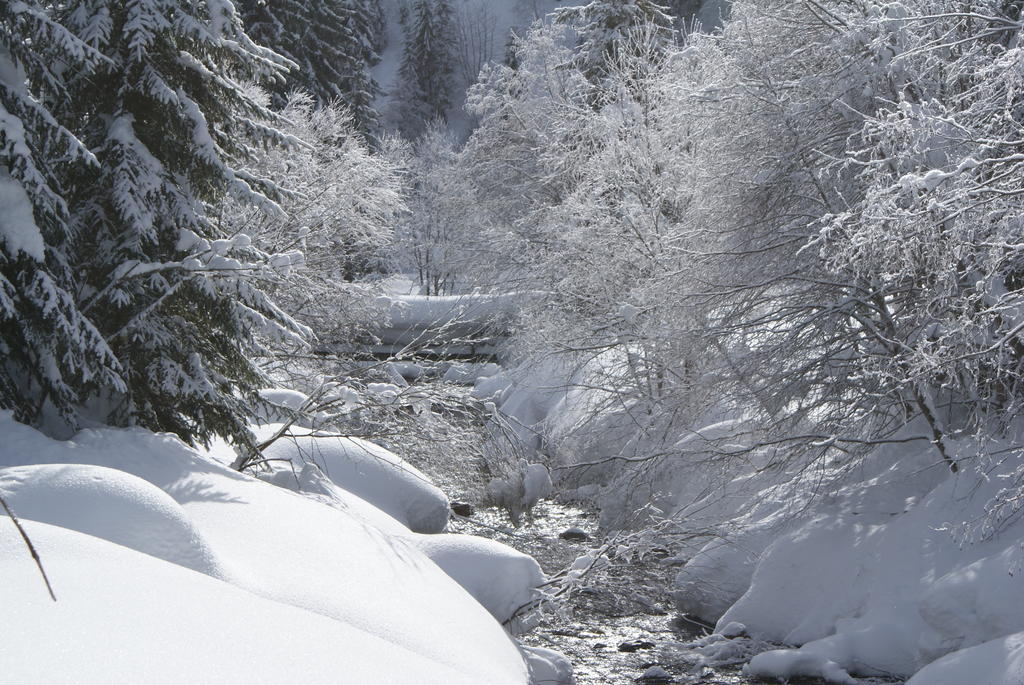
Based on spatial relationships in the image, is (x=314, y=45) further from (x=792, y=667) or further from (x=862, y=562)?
(x=792, y=667)

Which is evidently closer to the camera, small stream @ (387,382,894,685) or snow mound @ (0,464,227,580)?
snow mound @ (0,464,227,580)

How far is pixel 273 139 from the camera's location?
9680 millimetres

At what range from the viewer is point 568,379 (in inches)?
632

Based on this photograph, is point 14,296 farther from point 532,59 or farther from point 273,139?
point 532,59

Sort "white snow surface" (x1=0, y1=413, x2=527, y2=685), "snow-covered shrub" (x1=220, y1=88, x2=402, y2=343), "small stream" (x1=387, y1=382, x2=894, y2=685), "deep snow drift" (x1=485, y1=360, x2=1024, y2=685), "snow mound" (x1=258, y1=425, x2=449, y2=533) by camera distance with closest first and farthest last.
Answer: "white snow surface" (x1=0, y1=413, x2=527, y2=685) < "deep snow drift" (x1=485, y1=360, x2=1024, y2=685) < "small stream" (x1=387, y1=382, x2=894, y2=685) < "snow mound" (x1=258, y1=425, x2=449, y2=533) < "snow-covered shrub" (x1=220, y1=88, x2=402, y2=343)

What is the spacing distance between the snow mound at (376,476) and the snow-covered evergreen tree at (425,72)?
51534 mm

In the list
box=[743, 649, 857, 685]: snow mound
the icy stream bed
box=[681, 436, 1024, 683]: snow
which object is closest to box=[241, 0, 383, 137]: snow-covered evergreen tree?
the icy stream bed

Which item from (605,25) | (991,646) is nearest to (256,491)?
(991,646)

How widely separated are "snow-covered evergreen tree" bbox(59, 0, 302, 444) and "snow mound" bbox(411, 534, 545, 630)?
212 cm

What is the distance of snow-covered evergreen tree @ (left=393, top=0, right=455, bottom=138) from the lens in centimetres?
6175

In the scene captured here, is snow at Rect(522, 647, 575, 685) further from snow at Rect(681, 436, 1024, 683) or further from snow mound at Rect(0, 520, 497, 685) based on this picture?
snow mound at Rect(0, 520, 497, 685)

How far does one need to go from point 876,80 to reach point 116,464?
867cm

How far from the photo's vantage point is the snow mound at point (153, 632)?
300cm

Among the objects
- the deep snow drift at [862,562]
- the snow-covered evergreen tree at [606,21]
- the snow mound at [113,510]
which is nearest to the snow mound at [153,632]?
the snow mound at [113,510]
